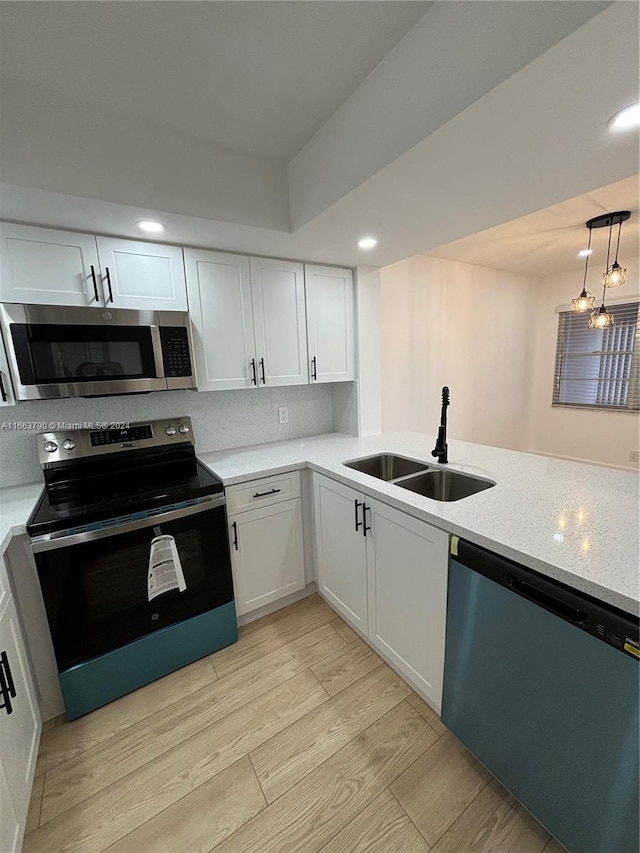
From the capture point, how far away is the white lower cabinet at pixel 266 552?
1945 millimetres

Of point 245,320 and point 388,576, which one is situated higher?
point 245,320

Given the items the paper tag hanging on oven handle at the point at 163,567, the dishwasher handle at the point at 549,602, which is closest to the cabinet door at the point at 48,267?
the paper tag hanging on oven handle at the point at 163,567

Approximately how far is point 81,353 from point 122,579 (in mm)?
1053

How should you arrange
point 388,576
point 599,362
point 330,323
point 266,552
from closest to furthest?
1. point 388,576
2. point 266,552
3. point 330,323
4. point 599,362

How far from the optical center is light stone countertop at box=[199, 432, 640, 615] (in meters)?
0.95

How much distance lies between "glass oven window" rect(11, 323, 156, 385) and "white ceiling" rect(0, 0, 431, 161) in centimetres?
84

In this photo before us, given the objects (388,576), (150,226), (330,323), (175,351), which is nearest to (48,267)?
(150,226)

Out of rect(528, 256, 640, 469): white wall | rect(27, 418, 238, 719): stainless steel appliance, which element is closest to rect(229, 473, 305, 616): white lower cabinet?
rect(27, 418, 238, 719): stainless steel appliance

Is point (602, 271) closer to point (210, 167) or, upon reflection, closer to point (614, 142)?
point (614, 142)

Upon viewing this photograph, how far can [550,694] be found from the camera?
1.00m

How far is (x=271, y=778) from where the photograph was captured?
51.6 inches

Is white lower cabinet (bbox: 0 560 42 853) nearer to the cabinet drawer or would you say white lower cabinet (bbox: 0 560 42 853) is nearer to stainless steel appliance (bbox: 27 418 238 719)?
stainless steel appliance (bbox: 27 418 238 719)

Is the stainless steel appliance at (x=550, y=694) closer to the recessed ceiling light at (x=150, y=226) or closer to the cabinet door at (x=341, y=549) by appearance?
the cabinet door at (x=341, y=549)

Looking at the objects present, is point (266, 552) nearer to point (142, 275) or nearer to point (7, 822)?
point (7, 822)
